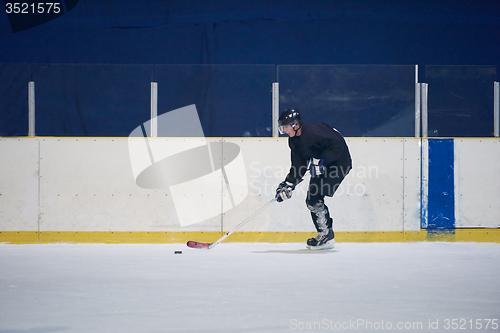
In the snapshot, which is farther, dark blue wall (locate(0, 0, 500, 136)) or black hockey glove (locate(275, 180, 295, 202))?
dark blue wall (locate(0, 0, 500, 136))

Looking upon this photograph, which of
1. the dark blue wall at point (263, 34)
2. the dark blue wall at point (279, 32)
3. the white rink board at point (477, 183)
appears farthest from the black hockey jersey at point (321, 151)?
the dark blue wall at point (279, 32)

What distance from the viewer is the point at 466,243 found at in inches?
217

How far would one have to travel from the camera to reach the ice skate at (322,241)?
5.12 m

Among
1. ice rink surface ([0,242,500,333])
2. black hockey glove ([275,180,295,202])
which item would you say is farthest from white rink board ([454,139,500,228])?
black hockey glove ([275,180,295,202])

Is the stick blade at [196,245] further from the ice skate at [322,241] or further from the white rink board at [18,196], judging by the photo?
the white rink board at [18,196]

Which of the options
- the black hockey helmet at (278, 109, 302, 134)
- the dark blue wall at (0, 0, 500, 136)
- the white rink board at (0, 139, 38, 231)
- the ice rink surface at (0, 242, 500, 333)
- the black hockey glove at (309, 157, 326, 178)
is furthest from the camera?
the dark blue wall at (0, 0, 500, 136)

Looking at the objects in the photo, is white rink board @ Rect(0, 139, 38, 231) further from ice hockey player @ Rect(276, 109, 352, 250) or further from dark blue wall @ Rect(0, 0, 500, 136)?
dark blue wall @ Rect(0, 0, 500, 136)

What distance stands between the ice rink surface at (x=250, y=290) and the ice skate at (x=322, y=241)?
0.09 meters

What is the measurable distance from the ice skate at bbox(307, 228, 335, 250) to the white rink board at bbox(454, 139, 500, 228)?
50.8 inches

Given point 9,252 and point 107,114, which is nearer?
point 9,252

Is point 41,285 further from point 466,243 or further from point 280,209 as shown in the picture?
point 466,243

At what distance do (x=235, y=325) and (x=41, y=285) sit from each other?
4.78 feet

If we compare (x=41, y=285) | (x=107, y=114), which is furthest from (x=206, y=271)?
(x=107, y=114)

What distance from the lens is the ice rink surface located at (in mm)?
2488
